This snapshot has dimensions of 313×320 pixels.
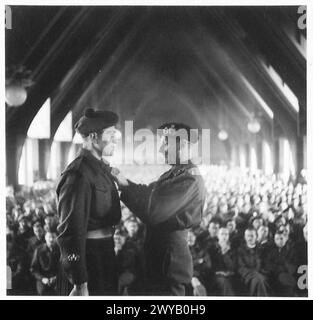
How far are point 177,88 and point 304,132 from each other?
702mm

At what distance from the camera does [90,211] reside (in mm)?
2381

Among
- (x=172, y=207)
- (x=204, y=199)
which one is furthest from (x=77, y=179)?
(x=204, y=199)

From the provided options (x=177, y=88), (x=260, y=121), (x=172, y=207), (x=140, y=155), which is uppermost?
(x=177, y=88)

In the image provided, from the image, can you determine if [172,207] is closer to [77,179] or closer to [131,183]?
[131,183]

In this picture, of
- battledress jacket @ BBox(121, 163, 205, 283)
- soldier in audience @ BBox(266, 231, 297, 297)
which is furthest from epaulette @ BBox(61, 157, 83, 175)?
soldier in audience @ BBox(266, 231, 297, 297)

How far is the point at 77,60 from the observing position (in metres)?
2.53

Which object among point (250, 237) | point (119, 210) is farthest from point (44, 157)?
point (250, 237)

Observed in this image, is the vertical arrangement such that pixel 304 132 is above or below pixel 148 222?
above

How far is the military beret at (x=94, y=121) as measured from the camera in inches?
97.7

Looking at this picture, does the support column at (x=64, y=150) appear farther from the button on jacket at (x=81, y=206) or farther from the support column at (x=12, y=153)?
the support column at (x=12, y=153)

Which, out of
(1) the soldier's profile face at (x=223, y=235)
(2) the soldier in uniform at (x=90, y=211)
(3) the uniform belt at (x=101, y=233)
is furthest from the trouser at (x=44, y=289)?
(1) the soldier's profile face at (x=223, y=235)

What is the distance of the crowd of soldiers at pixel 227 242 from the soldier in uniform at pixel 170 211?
43mm

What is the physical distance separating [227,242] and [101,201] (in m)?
0.69

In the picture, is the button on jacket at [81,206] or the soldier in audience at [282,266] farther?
the soldier in audience at [282,266]
